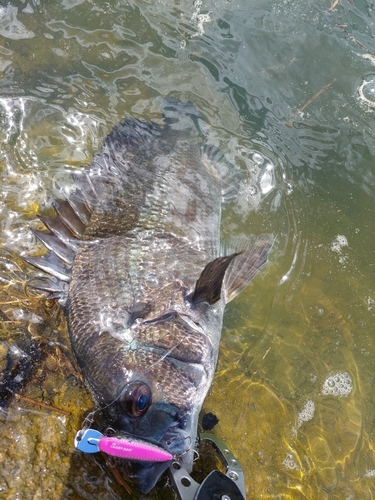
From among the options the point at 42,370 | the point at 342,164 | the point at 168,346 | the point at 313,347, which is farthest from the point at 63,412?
the point at 342,164

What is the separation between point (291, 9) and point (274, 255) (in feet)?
11.9

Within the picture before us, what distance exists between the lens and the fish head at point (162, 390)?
2520mm

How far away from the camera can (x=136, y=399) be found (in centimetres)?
258

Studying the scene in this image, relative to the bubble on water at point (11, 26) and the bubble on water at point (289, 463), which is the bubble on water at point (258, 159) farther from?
the bubble on water at point (11, 26)

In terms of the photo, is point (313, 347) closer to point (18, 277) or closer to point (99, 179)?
point (99, 179)

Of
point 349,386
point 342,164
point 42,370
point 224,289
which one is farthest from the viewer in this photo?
point 342,164

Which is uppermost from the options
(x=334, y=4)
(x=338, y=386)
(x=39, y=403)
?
(x=334, y=4)

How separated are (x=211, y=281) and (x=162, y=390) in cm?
86

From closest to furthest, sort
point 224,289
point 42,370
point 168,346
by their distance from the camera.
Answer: point 168,346 → point 42,370 → point 224,289

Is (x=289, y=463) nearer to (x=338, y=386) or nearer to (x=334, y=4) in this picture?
(x=338, y=386)

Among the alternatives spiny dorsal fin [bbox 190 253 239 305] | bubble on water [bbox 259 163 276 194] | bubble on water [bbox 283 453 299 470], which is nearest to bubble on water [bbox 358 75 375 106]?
bubble on water [bbox 259 163 276 194]

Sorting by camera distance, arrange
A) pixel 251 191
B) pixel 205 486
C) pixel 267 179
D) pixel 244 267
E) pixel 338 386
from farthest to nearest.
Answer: pixel 267 179
pixel 251 191
pixel 338 386
pixel 244 267
pixel 205 486

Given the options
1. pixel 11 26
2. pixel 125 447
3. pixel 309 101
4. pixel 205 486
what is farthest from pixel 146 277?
pixel 11 26

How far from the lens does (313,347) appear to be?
419cm
